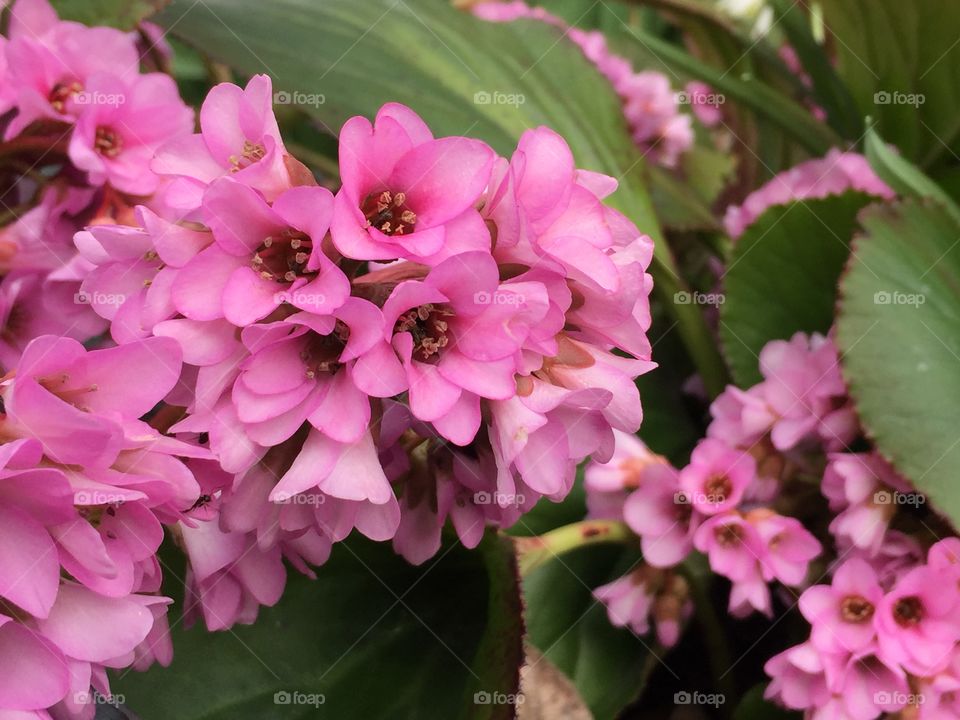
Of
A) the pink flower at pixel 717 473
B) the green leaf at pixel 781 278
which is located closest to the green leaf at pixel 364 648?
the pink flower at pixel 717 473

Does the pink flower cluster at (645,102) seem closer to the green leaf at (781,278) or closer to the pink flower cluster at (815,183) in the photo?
the pink flower cluster at (815,183)

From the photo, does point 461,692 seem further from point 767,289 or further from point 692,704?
point 767,289

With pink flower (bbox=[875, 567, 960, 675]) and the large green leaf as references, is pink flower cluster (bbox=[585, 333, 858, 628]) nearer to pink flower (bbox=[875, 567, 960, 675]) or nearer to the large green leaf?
pink flower (bbox=[875, 567, 960, 675])

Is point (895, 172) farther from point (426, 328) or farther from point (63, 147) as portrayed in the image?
point (63, 147)

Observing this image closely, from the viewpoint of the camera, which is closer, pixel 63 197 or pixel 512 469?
pixel 512 469

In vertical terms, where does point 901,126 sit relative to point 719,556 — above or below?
above

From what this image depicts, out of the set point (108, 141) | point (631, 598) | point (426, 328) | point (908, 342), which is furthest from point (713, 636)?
point (108, 141)

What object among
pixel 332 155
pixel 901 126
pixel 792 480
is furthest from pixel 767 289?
pixel 332 155

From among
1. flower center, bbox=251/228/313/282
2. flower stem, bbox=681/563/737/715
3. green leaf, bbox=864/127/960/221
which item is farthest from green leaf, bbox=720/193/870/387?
flower center, bbox=251/228/313/282
